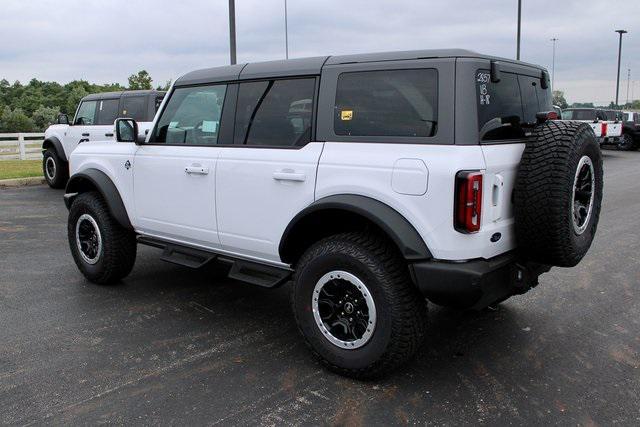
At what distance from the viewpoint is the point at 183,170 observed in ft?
14.6

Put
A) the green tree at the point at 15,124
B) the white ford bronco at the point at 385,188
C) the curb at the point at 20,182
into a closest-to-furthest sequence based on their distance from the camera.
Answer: the white ford bronco at the point at 385,188
the curb at the point at 20,182
the green tree at the point at 15,124

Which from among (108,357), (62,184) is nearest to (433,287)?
(108,357)

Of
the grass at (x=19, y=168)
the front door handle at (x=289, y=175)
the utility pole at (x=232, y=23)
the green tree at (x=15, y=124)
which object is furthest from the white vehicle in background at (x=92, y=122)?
the green tree at (x=15, y=124)

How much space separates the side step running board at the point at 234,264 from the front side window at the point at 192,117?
0.84 m

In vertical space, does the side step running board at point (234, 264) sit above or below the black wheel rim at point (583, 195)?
below

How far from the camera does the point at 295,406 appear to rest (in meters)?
3.19

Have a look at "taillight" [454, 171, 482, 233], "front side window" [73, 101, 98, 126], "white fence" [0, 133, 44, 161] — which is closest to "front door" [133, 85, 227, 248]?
"taillight" [454, 171, 482, 233]

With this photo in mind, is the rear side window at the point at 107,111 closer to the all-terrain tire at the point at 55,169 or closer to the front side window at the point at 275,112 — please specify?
the all-terrain tire at the point at 55,169

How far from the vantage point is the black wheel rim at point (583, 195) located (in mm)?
3545

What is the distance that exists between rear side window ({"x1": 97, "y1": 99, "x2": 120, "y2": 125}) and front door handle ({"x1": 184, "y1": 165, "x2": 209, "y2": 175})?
8.08 meters

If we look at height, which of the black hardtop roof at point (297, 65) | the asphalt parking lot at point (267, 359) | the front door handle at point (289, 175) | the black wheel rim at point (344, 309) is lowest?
the asphalt parking lot at point (267, 359)

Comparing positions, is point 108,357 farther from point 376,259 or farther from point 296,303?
point 376,259

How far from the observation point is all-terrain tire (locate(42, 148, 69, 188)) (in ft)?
41.1

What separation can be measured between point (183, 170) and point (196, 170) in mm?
177
